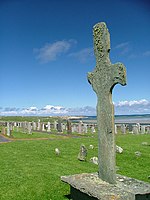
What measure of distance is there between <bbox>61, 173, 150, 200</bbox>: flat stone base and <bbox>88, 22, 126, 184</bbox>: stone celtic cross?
332mm

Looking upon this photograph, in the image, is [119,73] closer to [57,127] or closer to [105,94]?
[105,94]

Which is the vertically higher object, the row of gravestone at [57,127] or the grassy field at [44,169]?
the row of gravestone at [57,127]

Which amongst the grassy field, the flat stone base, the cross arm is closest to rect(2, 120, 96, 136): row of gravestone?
the grassy field

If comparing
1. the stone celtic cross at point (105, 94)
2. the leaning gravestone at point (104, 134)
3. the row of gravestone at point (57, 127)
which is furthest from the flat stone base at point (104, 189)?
the row of gravestone at point (57, 127)

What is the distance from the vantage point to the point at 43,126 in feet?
127

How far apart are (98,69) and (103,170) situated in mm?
2578

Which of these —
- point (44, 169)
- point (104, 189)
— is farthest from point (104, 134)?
point (44, 169)

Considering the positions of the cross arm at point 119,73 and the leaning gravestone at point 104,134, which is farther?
the cross arm at point 119,73

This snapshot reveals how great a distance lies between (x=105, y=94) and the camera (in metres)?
7.38

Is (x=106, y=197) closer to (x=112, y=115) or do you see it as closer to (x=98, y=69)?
(x=112, y=115)

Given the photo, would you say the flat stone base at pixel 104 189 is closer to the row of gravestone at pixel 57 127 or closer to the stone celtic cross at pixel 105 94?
the stone celtic cross at pixel 105 94

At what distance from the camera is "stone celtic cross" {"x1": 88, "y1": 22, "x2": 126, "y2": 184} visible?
7.12m

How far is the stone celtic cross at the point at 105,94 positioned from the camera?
23.4 feet

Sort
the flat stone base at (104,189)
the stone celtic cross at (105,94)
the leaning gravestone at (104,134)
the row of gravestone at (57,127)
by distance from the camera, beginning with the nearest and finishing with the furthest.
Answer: the flat stone base at (104,189) → the leaning gravestone at (104,134) → the stone celtic cross at (105,94) → the row of gravestone at (57,127)
